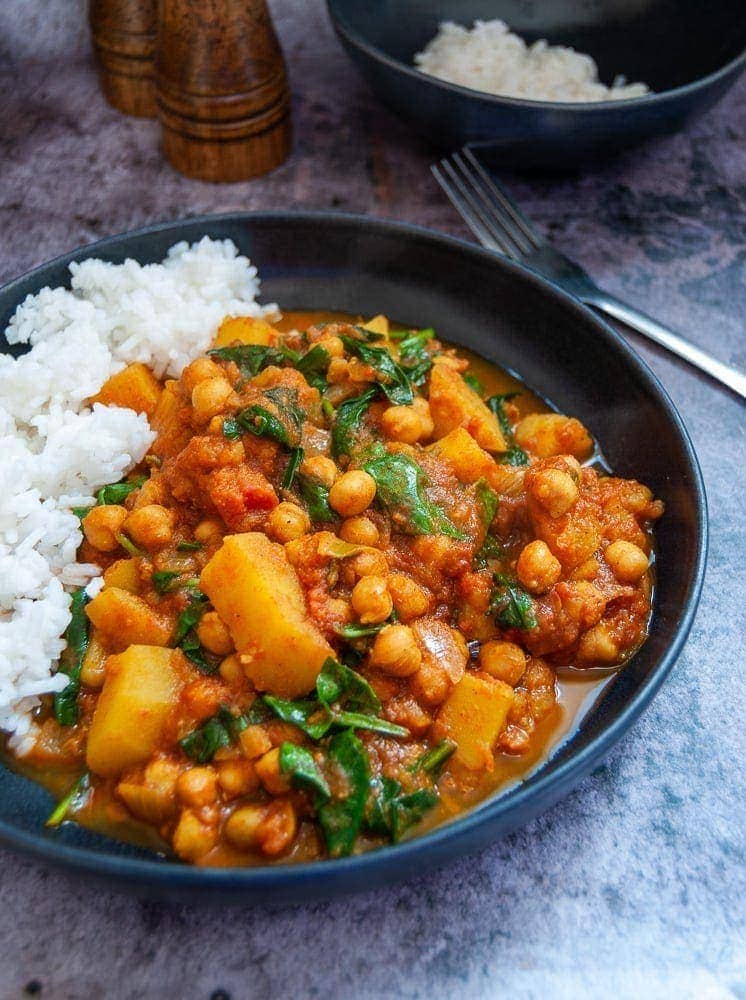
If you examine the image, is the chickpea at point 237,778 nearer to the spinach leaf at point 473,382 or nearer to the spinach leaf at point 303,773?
the spinach leaf at point 303,773

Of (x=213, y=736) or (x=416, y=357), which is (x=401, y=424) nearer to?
(x=416, y=357)

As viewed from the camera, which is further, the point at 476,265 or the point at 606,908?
the point at 476,265

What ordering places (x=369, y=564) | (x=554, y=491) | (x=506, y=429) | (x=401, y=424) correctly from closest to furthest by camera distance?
(x=369, y=564), (x=554, y=491), (x=401, y=424), (x=506, y=429)

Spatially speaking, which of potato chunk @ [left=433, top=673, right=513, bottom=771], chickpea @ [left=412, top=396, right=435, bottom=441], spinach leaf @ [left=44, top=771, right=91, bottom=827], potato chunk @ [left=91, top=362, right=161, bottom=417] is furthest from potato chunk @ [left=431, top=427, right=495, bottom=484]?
spinach leaf @ [left=44, top=771, right=91, bottom=827]

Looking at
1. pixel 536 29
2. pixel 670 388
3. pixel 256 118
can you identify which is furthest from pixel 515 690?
pixel 536 29

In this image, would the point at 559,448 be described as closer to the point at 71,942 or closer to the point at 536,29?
the point at 71,942

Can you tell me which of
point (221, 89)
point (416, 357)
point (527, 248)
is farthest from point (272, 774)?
point (221, 89)

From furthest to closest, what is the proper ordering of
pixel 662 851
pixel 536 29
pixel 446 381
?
pixel 536 29 → pixel 446 381 → pixel 662 851
